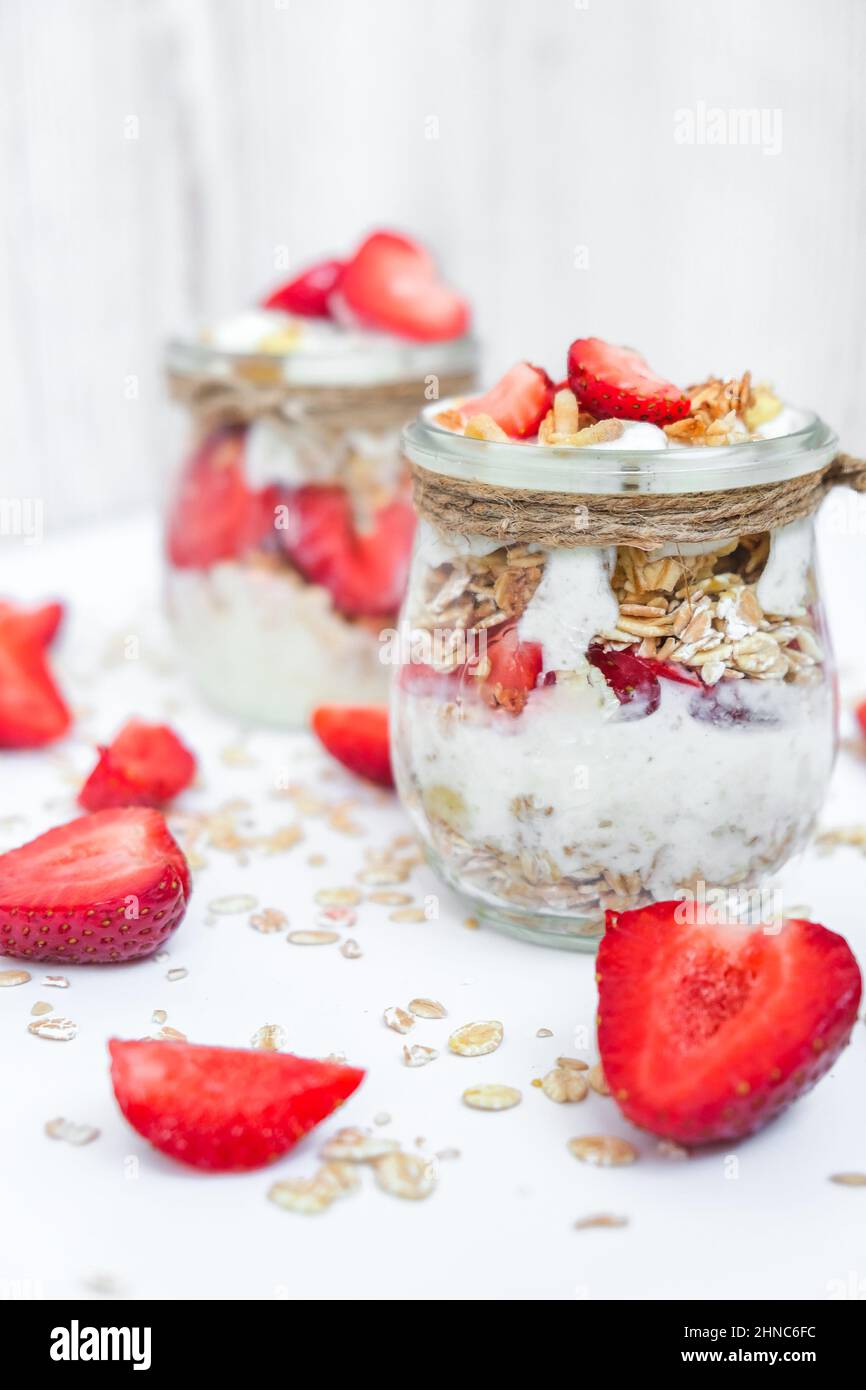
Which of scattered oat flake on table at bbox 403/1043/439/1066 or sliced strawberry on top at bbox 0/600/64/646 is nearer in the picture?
scattered oat flake on table at bbox 403/1043/439/1066

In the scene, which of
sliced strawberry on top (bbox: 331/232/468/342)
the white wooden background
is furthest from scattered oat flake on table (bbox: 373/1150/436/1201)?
the white wooden background

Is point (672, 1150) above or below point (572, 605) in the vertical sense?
below

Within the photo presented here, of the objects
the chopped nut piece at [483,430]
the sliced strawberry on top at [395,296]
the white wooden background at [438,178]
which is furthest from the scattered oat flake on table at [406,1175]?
the white wooden background at [438,178]

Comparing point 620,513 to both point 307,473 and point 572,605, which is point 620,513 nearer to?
point 572,605

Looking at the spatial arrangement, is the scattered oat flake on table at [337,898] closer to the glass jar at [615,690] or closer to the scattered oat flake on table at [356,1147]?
the glass jar at [615,690]

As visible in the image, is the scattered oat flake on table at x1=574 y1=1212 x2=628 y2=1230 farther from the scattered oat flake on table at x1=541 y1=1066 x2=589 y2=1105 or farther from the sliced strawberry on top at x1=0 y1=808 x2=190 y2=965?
the sliced strawberry on top at x1=0 y1=808 x2=190 y2=965

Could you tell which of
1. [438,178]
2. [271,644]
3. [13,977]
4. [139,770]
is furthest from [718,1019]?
[438,178]

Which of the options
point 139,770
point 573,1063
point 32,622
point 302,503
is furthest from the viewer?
point 32,622
